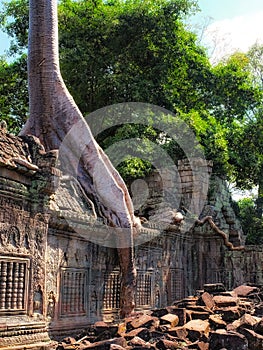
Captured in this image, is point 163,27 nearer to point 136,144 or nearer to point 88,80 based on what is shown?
point 88,80

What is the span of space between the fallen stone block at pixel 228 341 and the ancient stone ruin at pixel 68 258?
2128mm

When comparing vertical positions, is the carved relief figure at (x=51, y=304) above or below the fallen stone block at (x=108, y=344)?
above

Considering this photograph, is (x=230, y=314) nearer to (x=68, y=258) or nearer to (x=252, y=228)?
(x=68, y=258)

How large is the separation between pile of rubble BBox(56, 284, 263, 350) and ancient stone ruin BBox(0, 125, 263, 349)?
0.71 metres

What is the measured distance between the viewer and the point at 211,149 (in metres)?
14.8

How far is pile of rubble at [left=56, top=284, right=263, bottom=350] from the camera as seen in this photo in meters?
5.48

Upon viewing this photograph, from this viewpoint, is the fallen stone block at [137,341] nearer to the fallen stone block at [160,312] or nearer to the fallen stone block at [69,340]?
the fallen stone block at [69,340]

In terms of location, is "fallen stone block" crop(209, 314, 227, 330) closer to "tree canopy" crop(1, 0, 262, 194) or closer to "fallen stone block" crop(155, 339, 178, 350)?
"fallen stone block" crop(155, 339, 178, 350)

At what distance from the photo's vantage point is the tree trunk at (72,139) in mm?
8727

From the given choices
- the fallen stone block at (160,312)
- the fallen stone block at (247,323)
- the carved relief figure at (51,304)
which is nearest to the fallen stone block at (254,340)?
the fallen stone block at (247,323)

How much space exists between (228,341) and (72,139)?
506cm

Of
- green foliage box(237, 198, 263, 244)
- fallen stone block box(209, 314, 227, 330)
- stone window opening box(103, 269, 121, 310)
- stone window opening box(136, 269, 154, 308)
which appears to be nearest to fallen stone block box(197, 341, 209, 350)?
fallen stone block box(209, 314, 227, 330)

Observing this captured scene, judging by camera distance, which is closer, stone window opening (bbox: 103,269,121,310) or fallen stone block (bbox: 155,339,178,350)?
fallen stone block (bbox: 155,339,178,350)

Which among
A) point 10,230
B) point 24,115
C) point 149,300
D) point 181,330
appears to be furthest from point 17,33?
point 181,330
